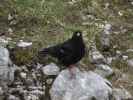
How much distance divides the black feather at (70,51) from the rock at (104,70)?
0.69 meters

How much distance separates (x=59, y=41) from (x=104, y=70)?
117 cm

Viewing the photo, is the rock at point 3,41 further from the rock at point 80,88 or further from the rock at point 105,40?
the rock at point 105,40

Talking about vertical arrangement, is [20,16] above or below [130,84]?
above

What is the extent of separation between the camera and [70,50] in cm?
815

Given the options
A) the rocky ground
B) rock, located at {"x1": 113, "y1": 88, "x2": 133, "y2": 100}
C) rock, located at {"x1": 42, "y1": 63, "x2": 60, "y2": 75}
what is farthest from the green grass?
rock, located at {"x1": 113, "y1": 88, "x2": 133, "y2": 100}

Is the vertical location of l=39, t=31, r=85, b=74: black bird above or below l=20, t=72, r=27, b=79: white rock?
above

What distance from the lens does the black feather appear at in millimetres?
8125

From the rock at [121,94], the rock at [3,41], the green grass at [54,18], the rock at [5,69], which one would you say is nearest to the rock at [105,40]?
the green grass at [54,18]

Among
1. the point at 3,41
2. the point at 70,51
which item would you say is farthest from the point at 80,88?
the point at 3,41

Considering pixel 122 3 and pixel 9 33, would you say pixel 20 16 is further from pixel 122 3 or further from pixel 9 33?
pixel 122 3

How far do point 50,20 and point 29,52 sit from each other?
65.5 inches

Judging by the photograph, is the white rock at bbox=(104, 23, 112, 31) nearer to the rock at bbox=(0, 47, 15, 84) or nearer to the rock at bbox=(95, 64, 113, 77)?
Answer: the rock at bbox=(95, 64, 113, 77)

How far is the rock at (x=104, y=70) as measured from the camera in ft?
28.6

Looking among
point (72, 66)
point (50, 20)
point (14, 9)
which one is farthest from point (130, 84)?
point (14, 9)
